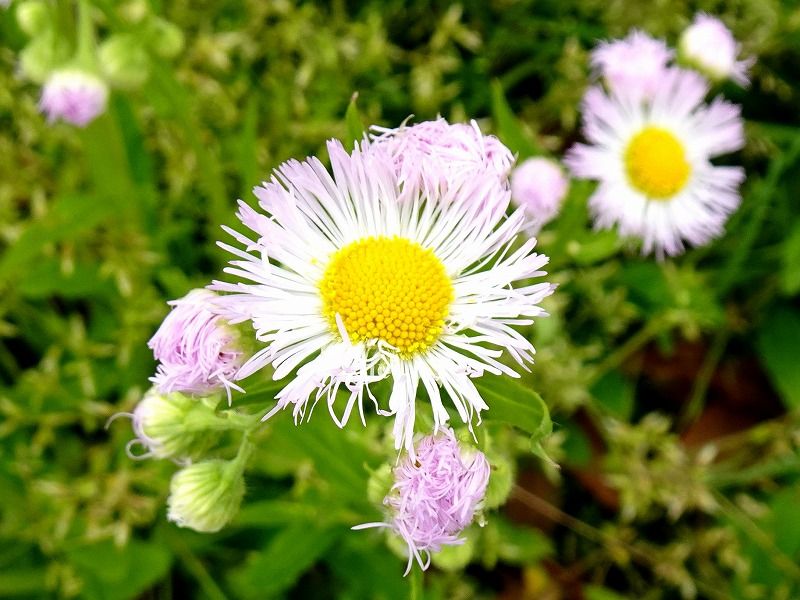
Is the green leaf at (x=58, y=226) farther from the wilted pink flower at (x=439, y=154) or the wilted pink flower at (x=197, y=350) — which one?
the wilted pink flower at (x=439, y=154)

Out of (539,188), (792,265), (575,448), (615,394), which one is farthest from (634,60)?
(575,448)

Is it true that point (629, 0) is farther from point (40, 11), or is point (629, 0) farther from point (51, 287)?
point (51, 287)

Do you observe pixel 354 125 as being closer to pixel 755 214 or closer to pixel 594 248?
pixel 594 248

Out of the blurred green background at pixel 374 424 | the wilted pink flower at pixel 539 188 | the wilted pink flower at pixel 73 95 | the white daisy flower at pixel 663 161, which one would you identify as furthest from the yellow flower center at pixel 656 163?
the wilted pink flower at pixel 73 95

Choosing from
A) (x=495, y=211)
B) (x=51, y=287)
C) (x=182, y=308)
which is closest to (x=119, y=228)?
(x=51, y=287)

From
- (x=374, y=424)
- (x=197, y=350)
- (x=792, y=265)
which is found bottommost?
(x=197, y=350)

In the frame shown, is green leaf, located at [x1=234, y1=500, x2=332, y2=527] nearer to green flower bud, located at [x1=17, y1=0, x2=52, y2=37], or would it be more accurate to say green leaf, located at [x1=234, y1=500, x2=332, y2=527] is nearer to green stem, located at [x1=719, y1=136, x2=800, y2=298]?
green flower bud, located at [x1=17, y1=0, x2=52, y2=37]
